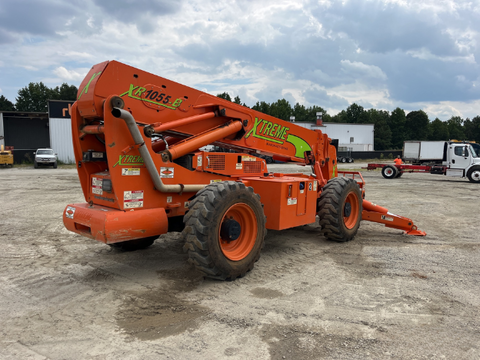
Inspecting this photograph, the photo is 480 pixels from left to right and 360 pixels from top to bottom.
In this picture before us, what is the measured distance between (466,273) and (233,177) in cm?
376

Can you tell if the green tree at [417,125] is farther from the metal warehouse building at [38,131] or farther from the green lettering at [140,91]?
the green lettering at [140,91]

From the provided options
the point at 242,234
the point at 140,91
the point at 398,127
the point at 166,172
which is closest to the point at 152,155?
the point at 166,172

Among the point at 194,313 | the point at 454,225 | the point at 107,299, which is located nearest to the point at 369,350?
the point at 194,313

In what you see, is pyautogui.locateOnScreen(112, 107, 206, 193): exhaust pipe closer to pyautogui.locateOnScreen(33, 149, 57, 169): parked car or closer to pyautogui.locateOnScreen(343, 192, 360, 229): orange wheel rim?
pyautogui.locateOnScreen(343, 192, 360, 229): orange wheel rim

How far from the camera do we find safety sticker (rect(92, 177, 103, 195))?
4926 millimetres

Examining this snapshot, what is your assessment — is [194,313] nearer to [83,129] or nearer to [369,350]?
[369,350]

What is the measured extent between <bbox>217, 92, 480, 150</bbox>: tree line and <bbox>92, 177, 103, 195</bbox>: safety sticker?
274 ft

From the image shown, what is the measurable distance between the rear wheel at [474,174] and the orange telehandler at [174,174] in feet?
62.3

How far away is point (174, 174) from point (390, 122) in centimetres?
10372

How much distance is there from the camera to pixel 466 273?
211 inches

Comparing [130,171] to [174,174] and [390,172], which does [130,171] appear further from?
[390,172]

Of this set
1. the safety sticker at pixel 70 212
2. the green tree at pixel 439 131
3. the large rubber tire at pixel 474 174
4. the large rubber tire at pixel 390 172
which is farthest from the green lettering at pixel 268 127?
the green tree at pixel 439 131

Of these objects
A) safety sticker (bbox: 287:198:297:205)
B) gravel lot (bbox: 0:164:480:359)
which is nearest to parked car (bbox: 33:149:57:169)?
gravel lot (bbox: 0:164:480:359)

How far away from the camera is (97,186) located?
499 centimetres
